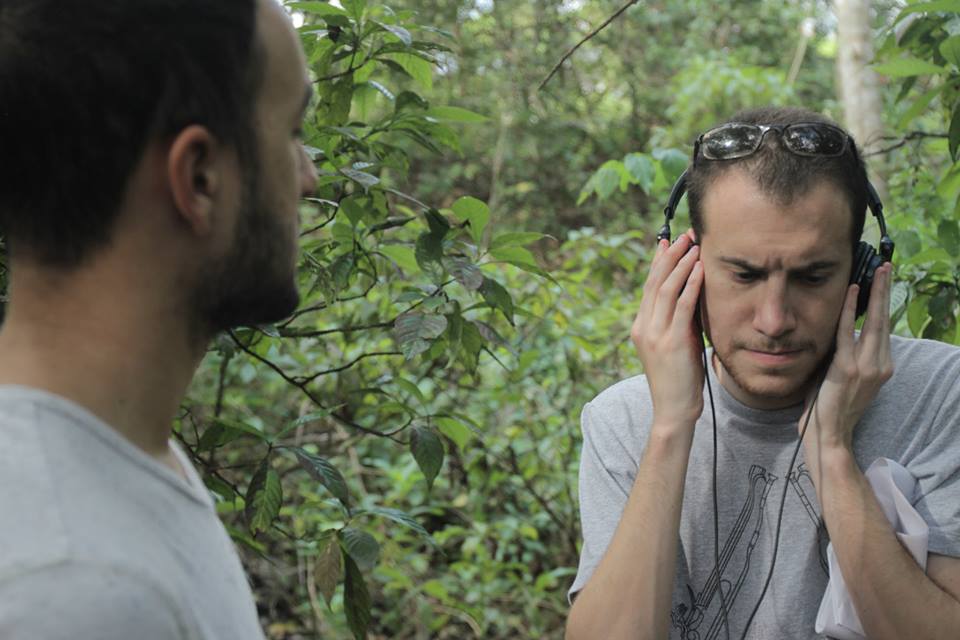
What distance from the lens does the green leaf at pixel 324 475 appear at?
6.72ft

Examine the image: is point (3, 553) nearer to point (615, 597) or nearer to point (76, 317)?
point (76, 317)

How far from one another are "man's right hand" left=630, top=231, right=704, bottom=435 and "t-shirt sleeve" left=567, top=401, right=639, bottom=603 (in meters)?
0.15

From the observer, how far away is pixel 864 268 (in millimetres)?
2178

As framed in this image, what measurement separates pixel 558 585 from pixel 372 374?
145 centimetres

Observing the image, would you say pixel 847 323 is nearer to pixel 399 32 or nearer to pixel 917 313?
pixel 917 313

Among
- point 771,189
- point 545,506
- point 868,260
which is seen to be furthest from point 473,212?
point 545,506

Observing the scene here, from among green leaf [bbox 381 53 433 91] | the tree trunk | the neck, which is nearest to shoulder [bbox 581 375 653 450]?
green leaf [bbox 381 53 433 91]

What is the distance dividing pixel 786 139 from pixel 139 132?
151cm

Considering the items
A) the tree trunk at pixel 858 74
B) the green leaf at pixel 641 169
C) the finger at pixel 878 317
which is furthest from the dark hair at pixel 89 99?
the tree trunk at pixel 858 74

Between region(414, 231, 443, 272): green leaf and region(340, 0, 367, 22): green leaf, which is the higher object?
region(340, 0, 367, 22): green leaf

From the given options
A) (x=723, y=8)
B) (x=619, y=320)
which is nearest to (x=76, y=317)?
(x=619, y=320)

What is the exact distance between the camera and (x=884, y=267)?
7.14ft

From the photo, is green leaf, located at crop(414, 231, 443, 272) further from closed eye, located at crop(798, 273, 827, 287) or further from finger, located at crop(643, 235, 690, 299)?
closed eye, located at crop(798, 273, 827, 287)

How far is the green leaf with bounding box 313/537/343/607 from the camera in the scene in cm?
206
